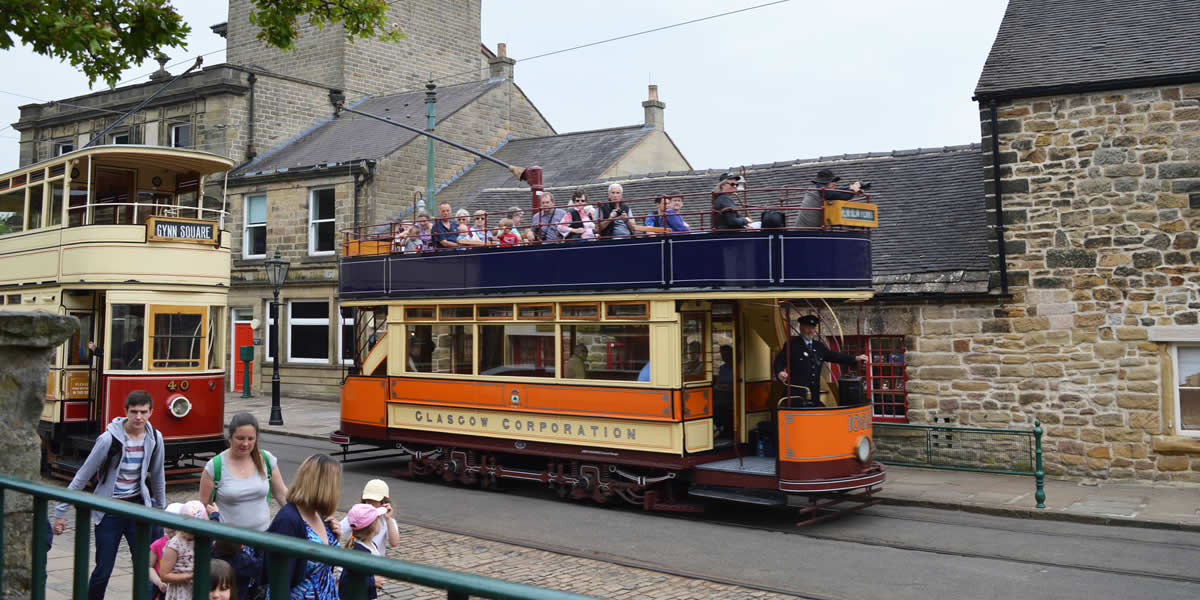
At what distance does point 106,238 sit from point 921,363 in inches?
481

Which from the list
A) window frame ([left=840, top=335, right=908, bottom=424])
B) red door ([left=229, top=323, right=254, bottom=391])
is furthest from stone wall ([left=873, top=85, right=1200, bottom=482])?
red door ([left=229, top=323, right=254, bottom=391])

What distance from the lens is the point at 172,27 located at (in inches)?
384

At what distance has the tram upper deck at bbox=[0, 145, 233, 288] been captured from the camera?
44.0ft

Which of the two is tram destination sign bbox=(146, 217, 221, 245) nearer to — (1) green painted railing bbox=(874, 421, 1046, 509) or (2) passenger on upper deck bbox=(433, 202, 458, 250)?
(2) passenger on upper deck bbox=(433, 202, 458, 250)

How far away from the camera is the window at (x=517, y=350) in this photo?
13.1m

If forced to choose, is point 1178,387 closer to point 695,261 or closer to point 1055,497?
point 1055,497

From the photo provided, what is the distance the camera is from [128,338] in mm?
13492

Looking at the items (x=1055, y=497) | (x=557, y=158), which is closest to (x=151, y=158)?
(x=1055, y=497)

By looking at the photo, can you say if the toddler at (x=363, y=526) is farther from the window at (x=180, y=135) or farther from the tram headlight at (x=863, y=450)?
the window at (x=180, y=135)

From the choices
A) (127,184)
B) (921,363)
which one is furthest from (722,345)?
(127,184)

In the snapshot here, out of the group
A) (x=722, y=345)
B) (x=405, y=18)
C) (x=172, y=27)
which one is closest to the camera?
(x=172, y=27)

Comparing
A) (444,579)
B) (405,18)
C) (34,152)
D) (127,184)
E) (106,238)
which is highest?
(405,18)

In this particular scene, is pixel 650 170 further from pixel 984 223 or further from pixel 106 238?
pixel 106 238

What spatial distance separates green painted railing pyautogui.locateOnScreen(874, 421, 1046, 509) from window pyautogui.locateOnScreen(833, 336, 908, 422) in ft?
1.56
